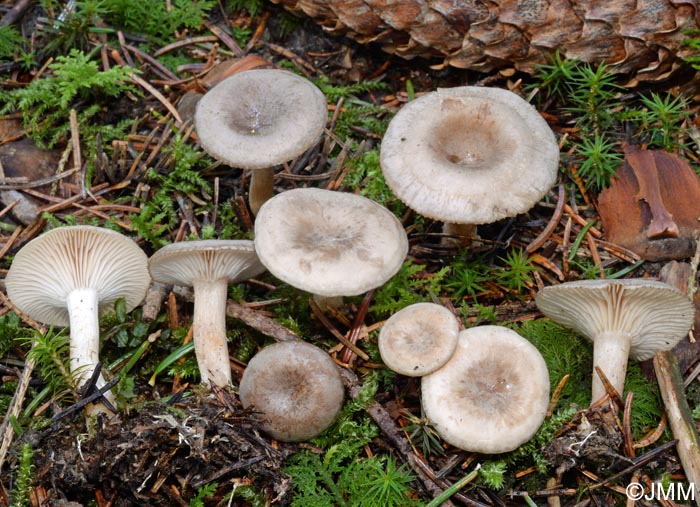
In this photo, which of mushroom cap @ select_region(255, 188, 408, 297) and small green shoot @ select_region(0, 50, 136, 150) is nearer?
mushroom cap @ select_region(255, 188, 408, 297)

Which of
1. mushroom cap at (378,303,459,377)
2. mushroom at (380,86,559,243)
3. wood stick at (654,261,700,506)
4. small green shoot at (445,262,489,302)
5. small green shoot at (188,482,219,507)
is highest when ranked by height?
mushroom at (380,86,559,243)

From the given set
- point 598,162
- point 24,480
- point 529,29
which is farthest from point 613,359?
point 24,480

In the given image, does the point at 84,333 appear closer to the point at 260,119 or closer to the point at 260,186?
the point at 260,186

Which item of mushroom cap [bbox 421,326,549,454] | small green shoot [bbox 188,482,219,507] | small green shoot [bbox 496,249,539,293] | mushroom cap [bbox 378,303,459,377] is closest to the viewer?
small green shoot [bbox 188,482,219,507]

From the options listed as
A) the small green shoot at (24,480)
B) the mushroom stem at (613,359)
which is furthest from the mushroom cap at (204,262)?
the mushroom stem at (613,359)

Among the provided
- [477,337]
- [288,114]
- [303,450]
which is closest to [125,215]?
[288,114]

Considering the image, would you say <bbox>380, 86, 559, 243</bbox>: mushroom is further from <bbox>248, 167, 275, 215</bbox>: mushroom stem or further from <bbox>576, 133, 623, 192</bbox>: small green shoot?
<bbox>248, 167, 275, 215</bbox>: mushroom stem

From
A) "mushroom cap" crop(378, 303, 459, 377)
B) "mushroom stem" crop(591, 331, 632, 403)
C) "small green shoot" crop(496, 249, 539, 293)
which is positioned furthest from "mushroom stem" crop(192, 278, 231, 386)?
"mushroom stem" crop(591, 331, 632, 403)
